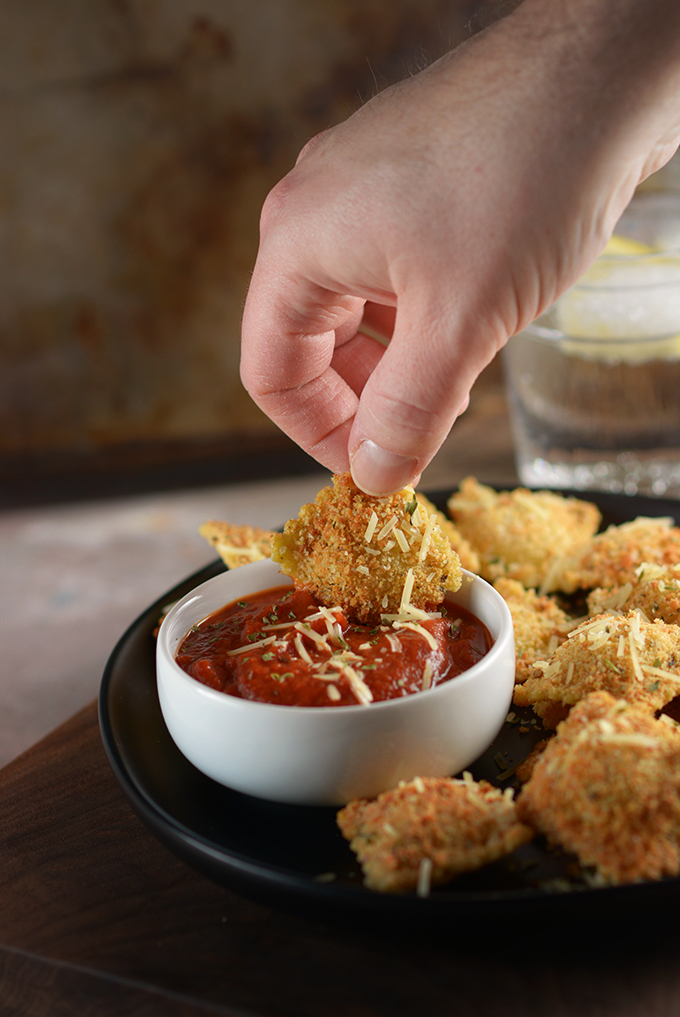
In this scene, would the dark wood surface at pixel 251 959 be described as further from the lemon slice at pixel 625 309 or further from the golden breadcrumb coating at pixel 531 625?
the lemon slice at pixel 625 309

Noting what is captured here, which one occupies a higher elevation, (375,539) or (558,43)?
(558,43)

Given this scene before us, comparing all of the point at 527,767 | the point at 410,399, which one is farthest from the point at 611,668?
the point at 410,399

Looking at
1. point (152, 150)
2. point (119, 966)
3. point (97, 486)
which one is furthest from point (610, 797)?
point (152, 150)

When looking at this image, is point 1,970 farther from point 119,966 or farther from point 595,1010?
point 595,1010

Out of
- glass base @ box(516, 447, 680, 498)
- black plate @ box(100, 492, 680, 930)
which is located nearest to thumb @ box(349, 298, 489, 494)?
black plate @ box(100, 492, 680, 930)

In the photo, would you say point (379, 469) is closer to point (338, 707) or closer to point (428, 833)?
point (338, 707)

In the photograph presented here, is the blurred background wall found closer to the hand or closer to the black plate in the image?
the hand
